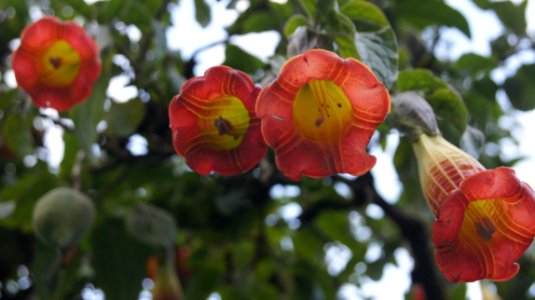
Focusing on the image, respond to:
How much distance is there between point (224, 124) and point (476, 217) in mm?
318

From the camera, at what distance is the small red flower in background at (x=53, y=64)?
3.88 ft

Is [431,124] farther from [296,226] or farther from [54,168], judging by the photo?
[54,168]

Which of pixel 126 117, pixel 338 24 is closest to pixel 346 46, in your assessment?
pixel 338 24

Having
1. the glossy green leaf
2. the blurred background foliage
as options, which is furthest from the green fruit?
the glossy green leaf

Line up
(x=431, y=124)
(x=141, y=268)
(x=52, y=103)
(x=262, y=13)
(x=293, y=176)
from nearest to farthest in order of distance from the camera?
(x=293, y=176) < (x=431, y=124) < (x=52, y=103) < (x=262, y=13) < (x=141, y=268)

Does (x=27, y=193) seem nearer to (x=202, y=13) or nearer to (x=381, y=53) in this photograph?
(x=202, y=13)

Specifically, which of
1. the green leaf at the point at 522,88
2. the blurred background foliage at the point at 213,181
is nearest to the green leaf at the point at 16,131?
the blurred background foliage at the point at 213,181

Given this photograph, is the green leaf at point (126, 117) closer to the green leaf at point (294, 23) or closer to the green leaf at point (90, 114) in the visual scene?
the green leaf at point (90, 114)

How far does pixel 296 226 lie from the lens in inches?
75.1

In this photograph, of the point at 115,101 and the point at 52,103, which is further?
the point at 115,101

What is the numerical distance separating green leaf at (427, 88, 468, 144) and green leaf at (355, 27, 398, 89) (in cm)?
13

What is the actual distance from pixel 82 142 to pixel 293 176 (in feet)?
1.80

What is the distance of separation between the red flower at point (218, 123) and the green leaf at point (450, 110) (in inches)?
11.0

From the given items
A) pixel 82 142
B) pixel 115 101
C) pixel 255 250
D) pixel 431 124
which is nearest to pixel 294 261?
pixel 255 250
